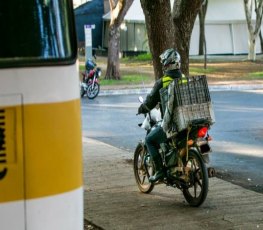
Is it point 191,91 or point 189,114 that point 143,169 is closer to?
point 189,114

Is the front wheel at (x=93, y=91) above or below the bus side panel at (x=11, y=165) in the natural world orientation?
below

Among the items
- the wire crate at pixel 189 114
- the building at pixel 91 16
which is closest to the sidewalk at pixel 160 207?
the wire crate at pixel 189 114

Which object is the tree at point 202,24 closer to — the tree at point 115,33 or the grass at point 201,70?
the grass at point 201,70

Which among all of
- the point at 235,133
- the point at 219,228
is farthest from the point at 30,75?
the point at 235,133

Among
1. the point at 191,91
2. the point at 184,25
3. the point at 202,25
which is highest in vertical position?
the point at 202,25

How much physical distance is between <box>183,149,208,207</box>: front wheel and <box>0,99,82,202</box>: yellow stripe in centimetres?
390

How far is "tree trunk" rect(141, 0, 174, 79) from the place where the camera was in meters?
9.86

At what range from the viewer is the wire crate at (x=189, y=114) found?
714cm

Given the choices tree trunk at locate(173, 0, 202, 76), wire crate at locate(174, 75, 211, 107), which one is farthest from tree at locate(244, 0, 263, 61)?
wire crate at locate(174, 75, 211, 107)

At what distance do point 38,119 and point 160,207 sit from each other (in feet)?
14.8

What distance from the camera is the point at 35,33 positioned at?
10.5 ft

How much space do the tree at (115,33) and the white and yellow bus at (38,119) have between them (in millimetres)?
21311

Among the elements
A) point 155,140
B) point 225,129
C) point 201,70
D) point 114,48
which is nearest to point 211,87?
point 114,48

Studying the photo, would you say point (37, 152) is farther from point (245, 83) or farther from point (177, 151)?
point (245, 83)
